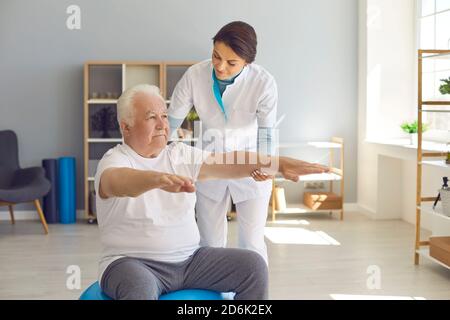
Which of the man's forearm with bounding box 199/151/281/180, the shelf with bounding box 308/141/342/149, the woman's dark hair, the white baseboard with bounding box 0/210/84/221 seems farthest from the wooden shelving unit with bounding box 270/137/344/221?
the man's forearm with bounding box 199/151/281/180

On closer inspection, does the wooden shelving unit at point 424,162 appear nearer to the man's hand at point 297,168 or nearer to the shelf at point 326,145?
the shelf at point 326,145

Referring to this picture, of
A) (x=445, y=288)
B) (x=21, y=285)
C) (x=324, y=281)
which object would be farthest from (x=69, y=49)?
(x=445, y=288)

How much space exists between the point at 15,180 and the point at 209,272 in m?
4.19

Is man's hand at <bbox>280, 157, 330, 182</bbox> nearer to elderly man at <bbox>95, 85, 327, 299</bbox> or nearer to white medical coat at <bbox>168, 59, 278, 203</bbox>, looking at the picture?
elderly man at <bbox>95, 85, 327, 299</bbox>

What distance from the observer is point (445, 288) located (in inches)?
154

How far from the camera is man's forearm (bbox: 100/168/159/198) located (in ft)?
5.99

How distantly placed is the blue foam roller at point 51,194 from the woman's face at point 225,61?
3666 millimetres

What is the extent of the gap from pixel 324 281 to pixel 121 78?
124 inches

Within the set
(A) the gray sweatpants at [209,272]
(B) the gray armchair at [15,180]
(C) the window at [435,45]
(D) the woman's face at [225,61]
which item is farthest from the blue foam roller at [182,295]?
(C) the window at [435,45]

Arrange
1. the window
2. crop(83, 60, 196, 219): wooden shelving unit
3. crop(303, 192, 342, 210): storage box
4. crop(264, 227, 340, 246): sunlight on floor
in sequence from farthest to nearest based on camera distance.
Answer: crop(303, 192, 342, 210): storage box, crop(83, 60, 196, 219): wooden shelving unit, the window, crop(264, 227, 340, 246): sunlight on floor

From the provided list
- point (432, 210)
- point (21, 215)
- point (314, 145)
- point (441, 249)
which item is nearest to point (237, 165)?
point (441, 249)

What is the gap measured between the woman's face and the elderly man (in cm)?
53
